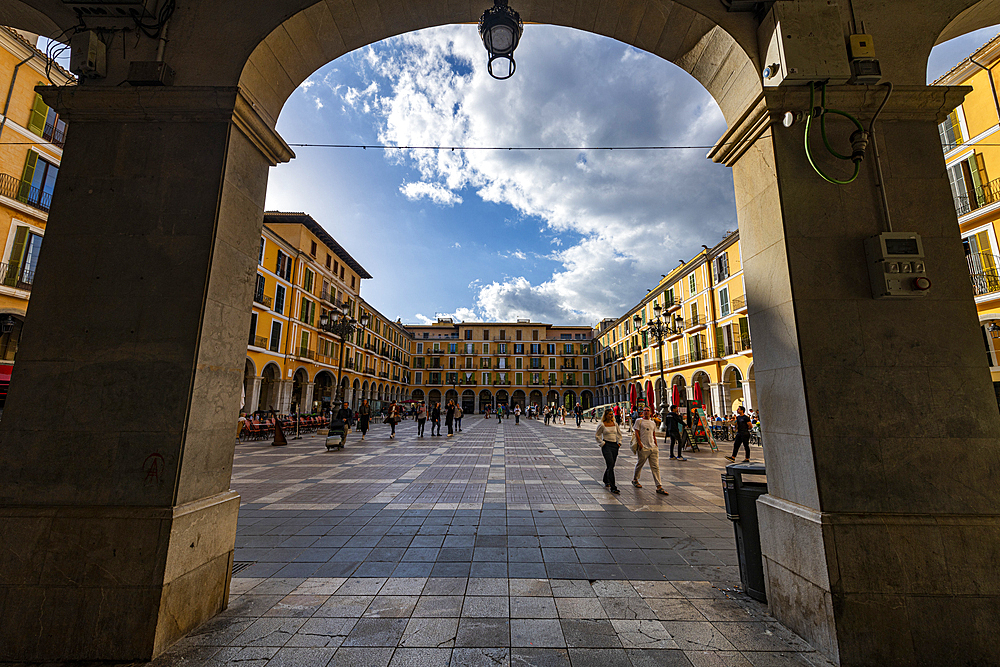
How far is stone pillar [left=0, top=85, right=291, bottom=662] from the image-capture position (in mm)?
2467

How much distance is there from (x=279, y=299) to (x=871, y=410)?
28.8 metres

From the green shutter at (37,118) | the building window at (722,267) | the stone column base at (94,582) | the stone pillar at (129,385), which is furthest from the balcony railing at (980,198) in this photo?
the green shutter at (37,118)

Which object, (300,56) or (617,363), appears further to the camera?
(617,363)

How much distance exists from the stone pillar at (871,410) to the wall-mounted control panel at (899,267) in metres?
0.09

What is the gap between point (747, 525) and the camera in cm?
330

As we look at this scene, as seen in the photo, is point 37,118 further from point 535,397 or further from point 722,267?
point 535,397

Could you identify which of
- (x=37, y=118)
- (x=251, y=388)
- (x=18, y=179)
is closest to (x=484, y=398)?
(x=251, y=388)

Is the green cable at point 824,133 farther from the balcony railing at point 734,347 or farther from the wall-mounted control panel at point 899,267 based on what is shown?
the balcony railing at point 734,347

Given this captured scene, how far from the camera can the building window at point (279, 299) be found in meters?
25.4

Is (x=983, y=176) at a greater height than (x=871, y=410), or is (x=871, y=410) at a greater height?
(x=983, y=176)

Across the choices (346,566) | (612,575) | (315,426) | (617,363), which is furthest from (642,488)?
(617,363)

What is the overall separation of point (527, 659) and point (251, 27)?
4.98m

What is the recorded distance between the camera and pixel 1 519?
2.51 m

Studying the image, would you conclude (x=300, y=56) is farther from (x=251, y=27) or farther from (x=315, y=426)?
(x=315, y=426)
